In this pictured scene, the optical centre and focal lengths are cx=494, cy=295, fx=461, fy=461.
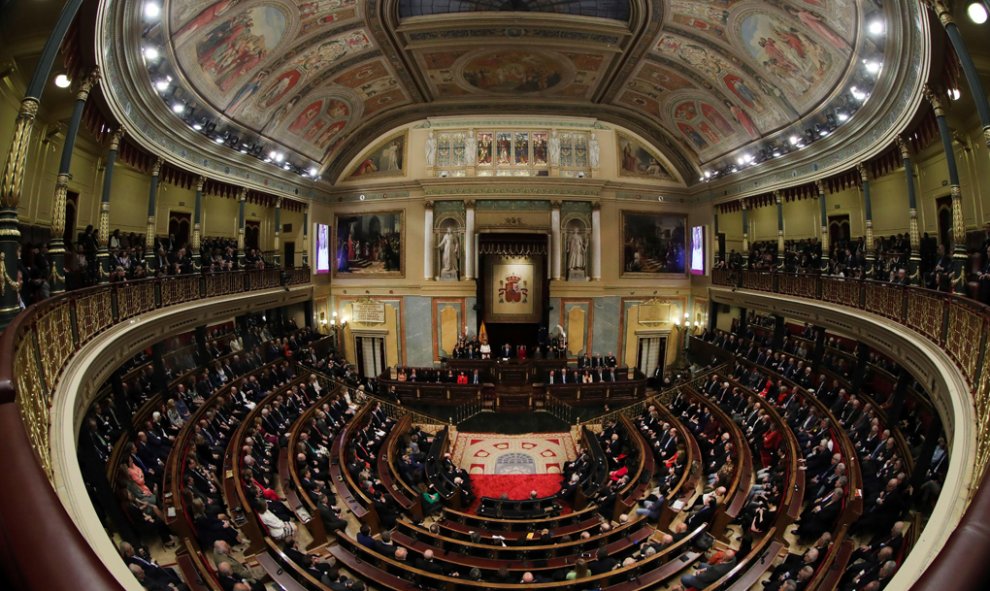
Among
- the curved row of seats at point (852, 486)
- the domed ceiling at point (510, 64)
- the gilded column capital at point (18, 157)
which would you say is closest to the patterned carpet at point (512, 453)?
the curved row of seats at point (852, 486)

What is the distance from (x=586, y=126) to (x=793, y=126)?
904 centimetres

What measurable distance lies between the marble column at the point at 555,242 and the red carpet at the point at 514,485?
10.8 meters

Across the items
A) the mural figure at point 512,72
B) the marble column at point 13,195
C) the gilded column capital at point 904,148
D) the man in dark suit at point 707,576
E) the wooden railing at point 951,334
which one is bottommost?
the man in dark suit at point 707,576

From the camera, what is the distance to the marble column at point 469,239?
22.3m

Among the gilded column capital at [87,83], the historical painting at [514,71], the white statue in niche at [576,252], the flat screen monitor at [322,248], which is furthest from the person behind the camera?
the white statue in niche at [576,252]

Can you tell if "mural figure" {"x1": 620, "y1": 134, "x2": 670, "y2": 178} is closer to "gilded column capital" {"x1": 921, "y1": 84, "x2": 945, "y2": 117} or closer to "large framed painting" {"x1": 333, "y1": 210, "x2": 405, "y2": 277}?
"large framed painting" {"x1": 333, "y1": 210, "x2": 405, "y2": 277}

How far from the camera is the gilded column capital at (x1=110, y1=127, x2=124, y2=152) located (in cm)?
1112

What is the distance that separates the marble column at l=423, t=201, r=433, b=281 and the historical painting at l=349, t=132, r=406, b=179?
8.25ft

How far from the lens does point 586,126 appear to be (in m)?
22.6

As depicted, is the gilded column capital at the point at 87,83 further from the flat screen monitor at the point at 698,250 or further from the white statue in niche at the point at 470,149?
the flat screen monitor at the point at 698,250

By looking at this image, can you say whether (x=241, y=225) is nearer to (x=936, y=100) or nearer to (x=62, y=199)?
(x=62, y=199)

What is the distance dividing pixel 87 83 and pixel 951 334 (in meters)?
15.8

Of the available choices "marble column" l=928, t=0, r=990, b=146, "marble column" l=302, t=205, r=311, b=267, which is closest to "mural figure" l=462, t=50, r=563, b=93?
"marble column" l=302, t=205, r=311, b=267

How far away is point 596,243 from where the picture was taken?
22.7m
